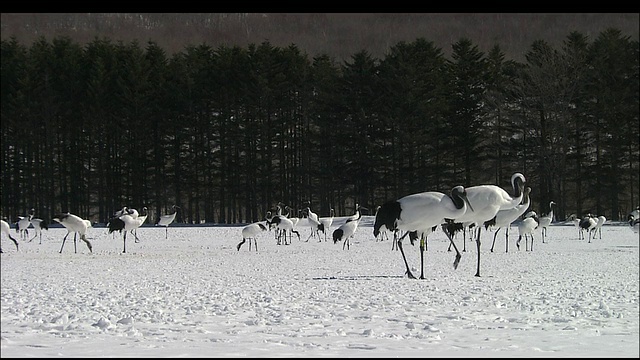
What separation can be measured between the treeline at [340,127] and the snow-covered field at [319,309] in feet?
54.5

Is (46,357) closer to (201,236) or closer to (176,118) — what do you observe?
(201,236)

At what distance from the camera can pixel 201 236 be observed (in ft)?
76.7

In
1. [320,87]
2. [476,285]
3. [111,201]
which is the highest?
[320,87]

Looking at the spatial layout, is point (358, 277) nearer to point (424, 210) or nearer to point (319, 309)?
point (424, 210)

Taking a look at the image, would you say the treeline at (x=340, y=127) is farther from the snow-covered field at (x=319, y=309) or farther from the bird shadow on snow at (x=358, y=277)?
the bird shadow on snow at (x=358, y=277)

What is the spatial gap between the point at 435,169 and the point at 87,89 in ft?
59.8

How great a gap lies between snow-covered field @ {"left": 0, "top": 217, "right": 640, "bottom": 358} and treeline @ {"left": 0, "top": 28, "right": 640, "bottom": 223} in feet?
54.5

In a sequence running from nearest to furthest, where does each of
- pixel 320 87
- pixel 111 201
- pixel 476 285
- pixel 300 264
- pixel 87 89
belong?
pixel 476 285, pixel 300 264, pixel 87 89, pixel 111 201, pixel 320 87

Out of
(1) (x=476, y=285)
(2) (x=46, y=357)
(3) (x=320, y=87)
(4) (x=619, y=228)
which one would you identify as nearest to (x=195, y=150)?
(3) (x=320, y=87)

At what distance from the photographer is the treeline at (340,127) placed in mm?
28453

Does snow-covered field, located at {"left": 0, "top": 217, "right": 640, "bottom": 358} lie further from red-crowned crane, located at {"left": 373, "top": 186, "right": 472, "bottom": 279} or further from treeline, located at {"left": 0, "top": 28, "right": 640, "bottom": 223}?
treeline, located at {"left": 0, "top": 28, "right": 640, "bottom": 223}

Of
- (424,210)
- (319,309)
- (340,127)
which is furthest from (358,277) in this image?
(340,127)

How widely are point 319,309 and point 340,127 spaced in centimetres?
3165

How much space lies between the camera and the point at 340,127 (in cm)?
3794
